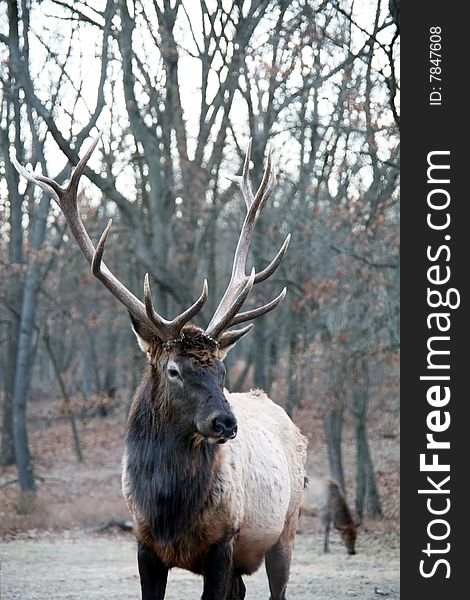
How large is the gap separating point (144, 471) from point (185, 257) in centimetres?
1272

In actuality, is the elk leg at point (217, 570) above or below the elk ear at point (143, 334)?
below

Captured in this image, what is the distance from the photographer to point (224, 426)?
5.59 metres

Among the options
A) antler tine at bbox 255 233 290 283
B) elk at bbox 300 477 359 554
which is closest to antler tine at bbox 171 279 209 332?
antler tine at bbox 255 233 290 283

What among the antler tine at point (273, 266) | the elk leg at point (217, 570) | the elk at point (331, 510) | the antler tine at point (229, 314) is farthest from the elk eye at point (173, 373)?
the elk at point (331, 510)

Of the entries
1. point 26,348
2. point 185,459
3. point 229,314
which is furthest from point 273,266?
point 26,348

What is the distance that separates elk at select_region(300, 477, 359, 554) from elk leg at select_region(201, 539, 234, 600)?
298 inches

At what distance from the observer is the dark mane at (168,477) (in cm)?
596

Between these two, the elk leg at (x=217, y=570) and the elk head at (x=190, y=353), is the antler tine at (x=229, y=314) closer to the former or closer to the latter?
the elk head at (x=190, y=353)

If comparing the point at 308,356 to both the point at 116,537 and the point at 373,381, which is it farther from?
the point at 116,537

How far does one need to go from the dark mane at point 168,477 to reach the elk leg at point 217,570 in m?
0.26

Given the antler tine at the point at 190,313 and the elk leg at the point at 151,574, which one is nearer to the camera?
the antler tine at the point at 190,313

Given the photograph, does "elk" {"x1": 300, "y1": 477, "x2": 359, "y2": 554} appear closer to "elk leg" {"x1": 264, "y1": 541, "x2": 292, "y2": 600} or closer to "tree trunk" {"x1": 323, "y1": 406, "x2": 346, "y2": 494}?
"tree trunk" {"x1": 323, "y1": 406, "x2": 346, "y2": 494}

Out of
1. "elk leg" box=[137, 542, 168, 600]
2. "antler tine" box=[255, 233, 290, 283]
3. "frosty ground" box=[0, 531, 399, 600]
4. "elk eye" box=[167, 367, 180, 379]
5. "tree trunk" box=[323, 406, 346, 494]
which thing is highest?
"antler tine" box=[255, 233, 290, 283]

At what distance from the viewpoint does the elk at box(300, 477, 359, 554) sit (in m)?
13.5
